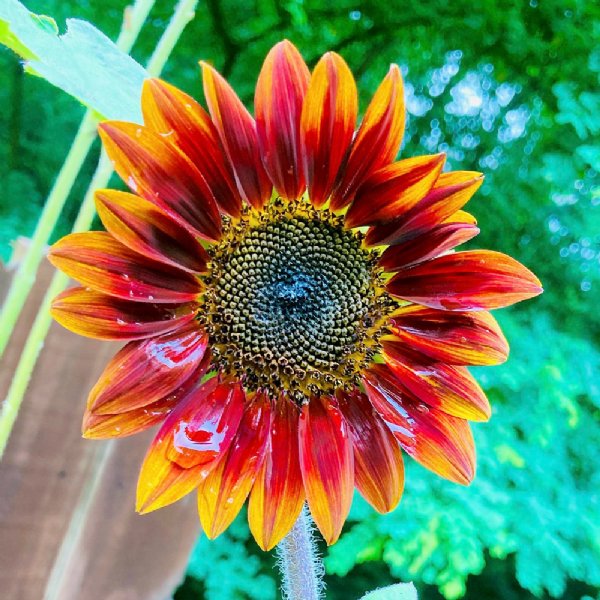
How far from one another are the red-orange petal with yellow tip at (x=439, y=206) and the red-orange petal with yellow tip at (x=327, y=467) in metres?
0.11

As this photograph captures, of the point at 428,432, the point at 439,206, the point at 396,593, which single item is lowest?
the point at 396,593

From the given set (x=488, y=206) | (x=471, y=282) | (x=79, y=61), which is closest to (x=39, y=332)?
(x=79, y=61)

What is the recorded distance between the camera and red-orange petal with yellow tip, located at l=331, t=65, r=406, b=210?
326mm

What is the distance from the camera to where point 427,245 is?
354mm

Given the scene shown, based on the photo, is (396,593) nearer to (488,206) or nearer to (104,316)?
(104,316)

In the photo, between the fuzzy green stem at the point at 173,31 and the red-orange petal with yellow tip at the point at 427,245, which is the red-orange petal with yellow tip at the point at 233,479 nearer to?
A: the red-orange petal with yellow tip at the point at 427,245

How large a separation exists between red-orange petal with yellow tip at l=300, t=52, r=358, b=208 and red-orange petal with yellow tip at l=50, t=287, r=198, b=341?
116 millimetres

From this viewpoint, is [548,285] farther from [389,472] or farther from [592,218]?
[389,472]

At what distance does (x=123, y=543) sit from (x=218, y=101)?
41 centimetres

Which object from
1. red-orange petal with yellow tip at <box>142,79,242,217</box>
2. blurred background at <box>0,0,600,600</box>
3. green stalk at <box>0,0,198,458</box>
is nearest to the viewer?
red-orange petal with yellow tip at <box>142,79,242,217</box>

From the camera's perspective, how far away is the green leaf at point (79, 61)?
1.09 feet

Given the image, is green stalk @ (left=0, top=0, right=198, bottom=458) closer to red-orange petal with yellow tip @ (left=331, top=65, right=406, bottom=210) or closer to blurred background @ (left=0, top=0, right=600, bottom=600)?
red-orange petal with yellow tip @ (left=331, top=65, right=406, bottom=210)

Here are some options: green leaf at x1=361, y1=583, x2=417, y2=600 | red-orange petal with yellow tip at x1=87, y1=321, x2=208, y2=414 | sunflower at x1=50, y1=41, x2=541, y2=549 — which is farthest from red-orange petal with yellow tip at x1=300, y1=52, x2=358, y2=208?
green leaf at x1=361, y1=583, x2=417, y2=600

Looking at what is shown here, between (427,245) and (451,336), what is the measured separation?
0.18 feet
